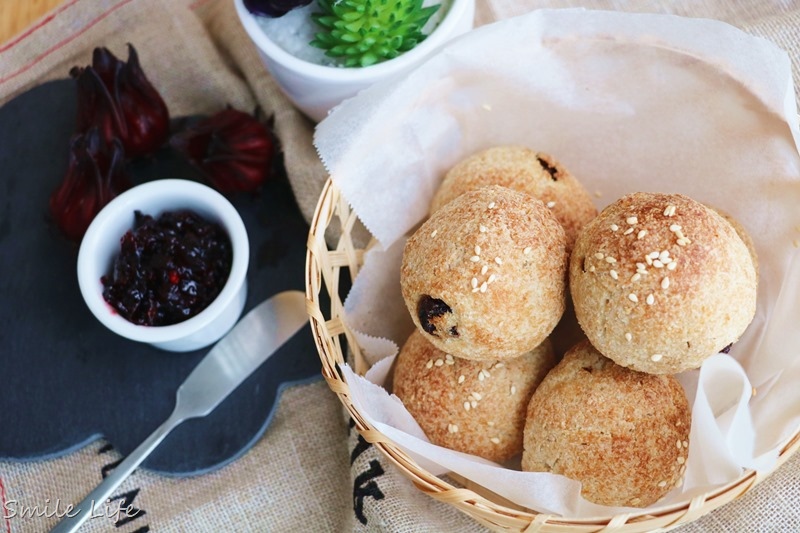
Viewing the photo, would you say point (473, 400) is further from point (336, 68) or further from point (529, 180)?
point (336, 68)

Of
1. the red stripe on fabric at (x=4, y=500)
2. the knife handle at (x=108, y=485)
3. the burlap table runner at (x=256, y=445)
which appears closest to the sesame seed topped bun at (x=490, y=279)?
the burlap table runner at (x=256, y=445)

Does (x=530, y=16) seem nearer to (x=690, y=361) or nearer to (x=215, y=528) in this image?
(x=690, y=361)

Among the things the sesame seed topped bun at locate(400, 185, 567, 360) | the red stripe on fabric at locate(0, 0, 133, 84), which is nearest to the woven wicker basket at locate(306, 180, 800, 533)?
the sesame seed topped bun at locate(400, 185, 567, 360)

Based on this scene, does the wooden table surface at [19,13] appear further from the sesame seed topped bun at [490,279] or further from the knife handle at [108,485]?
the sesame seed topped bun at [490,279]

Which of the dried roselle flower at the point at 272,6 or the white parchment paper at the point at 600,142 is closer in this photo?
the white parchment paper at the point at 600,142

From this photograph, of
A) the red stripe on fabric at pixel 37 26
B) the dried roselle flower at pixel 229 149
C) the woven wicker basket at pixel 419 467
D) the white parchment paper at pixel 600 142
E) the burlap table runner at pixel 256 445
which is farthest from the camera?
the red stripe on fabric at pixel 37 26

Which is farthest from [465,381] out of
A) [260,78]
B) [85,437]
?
[260,78]

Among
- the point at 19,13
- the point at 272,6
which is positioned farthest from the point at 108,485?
the point at 19,13
